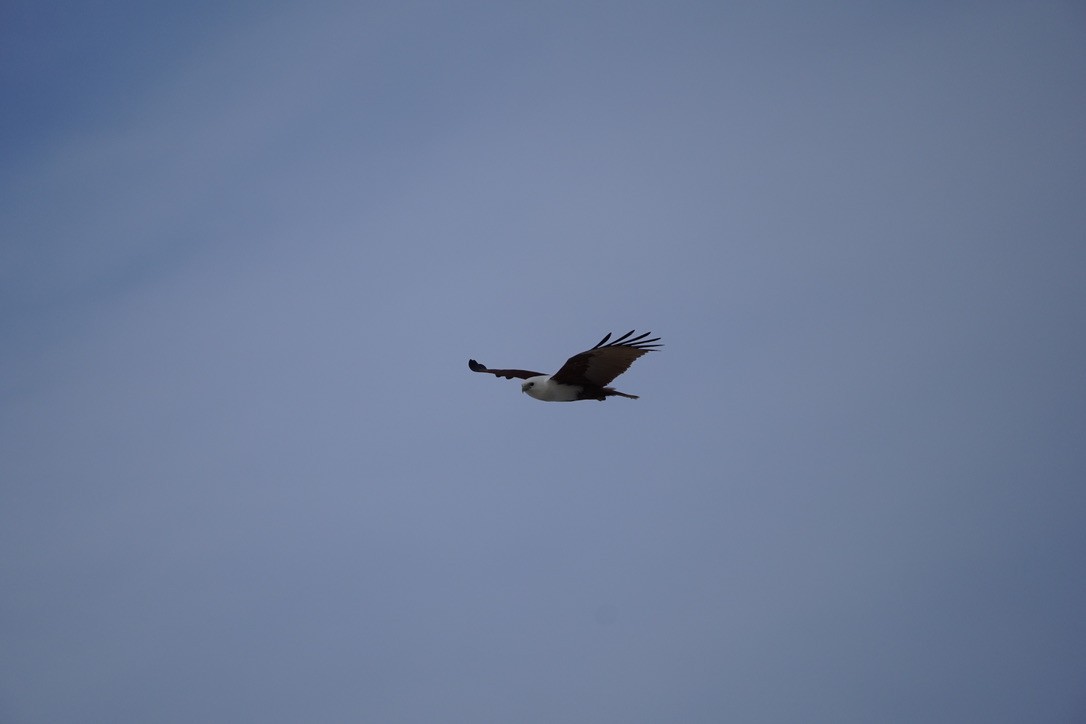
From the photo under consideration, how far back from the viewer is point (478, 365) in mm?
24266

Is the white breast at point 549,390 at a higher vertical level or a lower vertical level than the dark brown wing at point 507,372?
lower

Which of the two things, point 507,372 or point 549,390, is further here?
point 507,372

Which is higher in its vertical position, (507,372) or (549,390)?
(507,372)

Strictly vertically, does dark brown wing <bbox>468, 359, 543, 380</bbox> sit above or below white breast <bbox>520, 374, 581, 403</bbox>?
above

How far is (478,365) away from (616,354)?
5.59m

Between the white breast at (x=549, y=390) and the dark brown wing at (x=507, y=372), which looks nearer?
the white breast at (x=549, y=390)

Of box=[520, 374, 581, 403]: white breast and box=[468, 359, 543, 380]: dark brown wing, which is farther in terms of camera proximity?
box=[468, 359, 543, 380]: dark brown wing

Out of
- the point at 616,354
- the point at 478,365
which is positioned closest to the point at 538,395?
the point at 616,354

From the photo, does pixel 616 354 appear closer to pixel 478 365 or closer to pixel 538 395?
A: pixel 538 395

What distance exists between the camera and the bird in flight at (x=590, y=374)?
762 inches

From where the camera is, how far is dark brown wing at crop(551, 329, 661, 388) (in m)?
19.3

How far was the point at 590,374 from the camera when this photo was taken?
783 inches

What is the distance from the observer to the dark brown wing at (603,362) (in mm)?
19281

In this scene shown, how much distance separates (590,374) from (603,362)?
46cm
